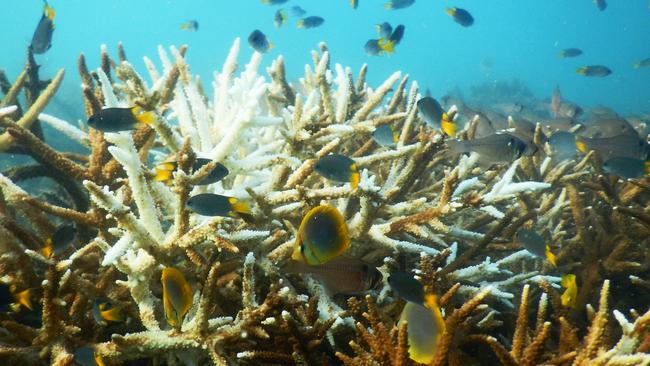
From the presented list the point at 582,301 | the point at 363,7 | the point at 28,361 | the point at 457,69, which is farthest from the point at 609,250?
the point at 363,7

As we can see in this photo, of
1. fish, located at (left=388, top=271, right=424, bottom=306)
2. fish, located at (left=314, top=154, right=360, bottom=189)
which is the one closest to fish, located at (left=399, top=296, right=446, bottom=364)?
fish, located at (left=388, top=271, right=424, bottom=306)

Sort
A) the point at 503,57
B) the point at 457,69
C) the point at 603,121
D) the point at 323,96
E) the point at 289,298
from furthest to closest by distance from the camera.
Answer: the point at 503,57 → the point at 457,69 → the point at 603,121 → the point at 323,96 → the point at 289,298

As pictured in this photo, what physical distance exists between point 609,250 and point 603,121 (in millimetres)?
4003

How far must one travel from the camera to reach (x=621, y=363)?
4.55 feet

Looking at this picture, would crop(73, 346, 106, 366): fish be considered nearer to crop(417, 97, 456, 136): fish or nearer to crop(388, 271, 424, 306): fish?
crop(388, 271, 424, 306): fish

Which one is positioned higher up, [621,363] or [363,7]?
[363,7]

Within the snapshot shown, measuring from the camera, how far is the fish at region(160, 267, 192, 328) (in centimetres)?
156

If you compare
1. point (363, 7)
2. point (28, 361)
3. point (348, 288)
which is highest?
point (363, 7)

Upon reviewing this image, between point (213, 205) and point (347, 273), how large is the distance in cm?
73

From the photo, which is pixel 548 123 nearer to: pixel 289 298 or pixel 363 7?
pixel 289 298

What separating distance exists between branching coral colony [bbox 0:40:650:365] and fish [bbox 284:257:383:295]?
128 millimetres

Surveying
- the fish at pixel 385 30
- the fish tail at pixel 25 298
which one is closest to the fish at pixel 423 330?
the fish tail at pixel 25 298

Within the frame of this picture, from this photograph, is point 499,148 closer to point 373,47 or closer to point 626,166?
point 626,166

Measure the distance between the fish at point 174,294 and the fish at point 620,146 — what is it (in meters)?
4.21
